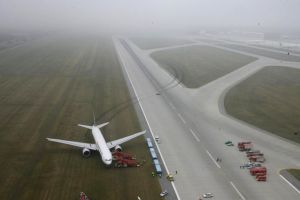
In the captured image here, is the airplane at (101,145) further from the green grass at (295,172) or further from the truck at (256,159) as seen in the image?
the green grass at (295,172)

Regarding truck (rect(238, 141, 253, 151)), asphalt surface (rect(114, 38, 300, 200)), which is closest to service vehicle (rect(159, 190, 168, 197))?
asphalt surface (rect(114, 38, 300, 200))

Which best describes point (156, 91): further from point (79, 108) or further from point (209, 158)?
point (209, 158)

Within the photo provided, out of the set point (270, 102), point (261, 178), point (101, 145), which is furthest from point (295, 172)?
point (270, 102)

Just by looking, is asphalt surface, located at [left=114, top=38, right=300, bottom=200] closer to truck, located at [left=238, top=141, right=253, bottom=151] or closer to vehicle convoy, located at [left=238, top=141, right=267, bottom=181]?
vehicle convoy, located at [left=238, top=141, right=267, bottom=181]

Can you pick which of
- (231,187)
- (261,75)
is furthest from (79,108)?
(261,75)

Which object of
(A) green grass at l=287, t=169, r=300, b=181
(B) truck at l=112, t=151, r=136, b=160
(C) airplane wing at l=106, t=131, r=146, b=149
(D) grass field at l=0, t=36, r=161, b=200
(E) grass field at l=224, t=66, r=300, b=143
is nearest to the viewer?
(D) grass field at l=0, t=36, r=161, b=200
